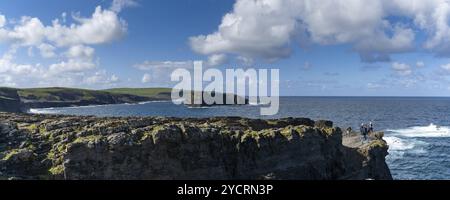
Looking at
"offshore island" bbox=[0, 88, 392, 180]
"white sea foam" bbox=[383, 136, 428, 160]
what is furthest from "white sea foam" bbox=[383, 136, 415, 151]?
"offshore island" bbox=[0, 88, 392, 180]

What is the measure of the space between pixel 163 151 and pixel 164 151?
0.08 metres

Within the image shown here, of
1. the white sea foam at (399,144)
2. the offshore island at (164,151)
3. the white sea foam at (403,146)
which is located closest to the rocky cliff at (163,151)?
the offshore island at (164,151)

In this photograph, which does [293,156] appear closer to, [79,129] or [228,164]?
[228,164]

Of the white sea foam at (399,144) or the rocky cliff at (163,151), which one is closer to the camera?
the rocky cliff at (163,151)

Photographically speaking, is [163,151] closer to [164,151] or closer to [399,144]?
[164,151]

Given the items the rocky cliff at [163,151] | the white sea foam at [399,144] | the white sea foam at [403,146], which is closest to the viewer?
the rocky cliff at [163,151]

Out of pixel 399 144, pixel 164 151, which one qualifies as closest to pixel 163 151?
pixel 164 151

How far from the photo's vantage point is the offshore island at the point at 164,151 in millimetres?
26562

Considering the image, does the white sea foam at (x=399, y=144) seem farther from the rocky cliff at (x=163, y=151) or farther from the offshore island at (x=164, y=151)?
the rocky cliff at (x=163, y=151)

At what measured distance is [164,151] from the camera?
28.4 m

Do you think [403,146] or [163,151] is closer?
[163,151]

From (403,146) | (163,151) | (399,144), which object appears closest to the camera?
(163,151)
